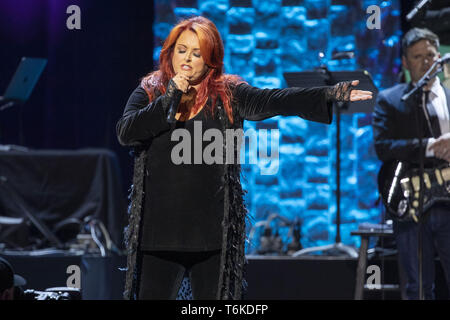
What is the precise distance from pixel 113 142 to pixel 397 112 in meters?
3.64

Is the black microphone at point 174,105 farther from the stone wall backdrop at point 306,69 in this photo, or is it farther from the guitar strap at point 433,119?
the stone wall backdrop at point 306,69

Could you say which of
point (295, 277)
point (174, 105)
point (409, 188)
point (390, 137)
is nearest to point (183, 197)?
point (174, 105)

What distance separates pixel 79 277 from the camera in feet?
12.9

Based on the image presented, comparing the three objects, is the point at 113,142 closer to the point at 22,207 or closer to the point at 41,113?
the point at 41,113

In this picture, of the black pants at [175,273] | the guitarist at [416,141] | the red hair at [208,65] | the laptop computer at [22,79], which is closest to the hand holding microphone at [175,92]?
the red hair at [208,65]

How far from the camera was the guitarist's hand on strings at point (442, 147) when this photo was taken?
3537 millimetres

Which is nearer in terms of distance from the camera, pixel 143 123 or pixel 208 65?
pixel 143 123

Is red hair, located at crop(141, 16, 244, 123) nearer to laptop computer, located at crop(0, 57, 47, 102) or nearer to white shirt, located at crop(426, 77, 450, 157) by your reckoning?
white shirt, located at crop(426, 77, 450, 157)

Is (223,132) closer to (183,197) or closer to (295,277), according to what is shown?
(183,197)

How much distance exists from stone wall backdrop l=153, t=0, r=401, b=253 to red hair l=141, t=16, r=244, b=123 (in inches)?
155

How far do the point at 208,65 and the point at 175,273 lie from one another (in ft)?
2.15

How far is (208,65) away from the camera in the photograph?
214cm

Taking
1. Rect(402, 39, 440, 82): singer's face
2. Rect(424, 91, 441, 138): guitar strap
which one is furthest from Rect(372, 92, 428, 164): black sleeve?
Rect(402, 39, 440, 82): singer's face
